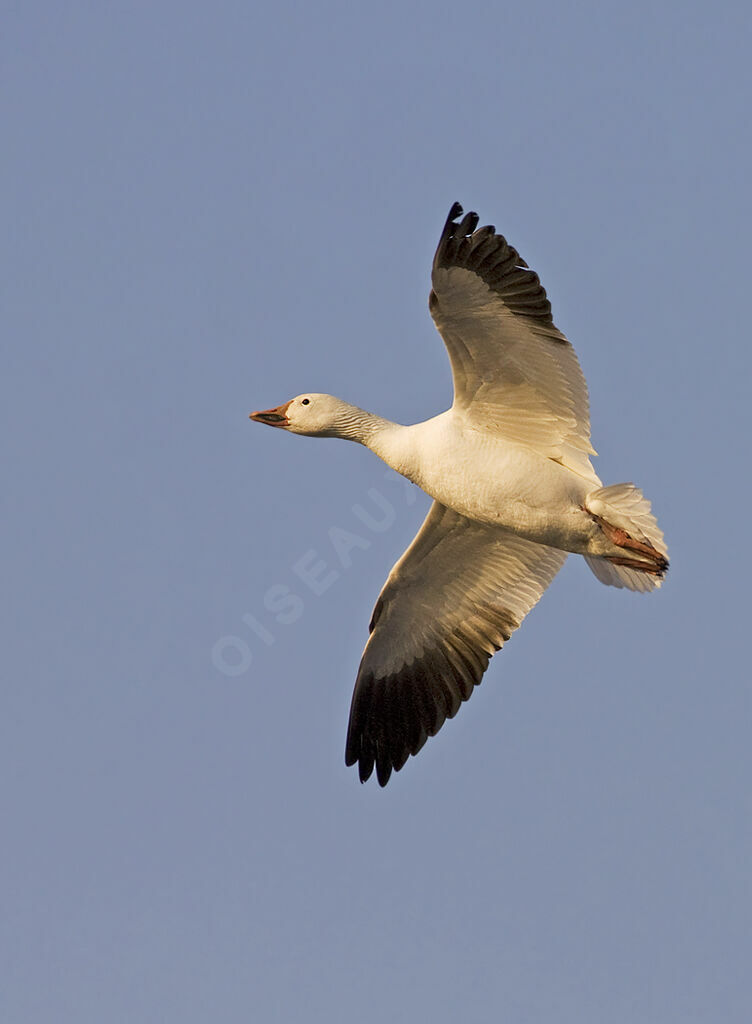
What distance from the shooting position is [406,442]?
988cm

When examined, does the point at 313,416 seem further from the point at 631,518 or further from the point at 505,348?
the point at 631,518

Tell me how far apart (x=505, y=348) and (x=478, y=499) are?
97 centimetres

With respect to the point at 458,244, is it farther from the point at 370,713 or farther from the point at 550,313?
the point at 370,713

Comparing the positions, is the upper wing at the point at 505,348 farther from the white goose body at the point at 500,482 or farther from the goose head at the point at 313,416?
the goose head at the point at 313,416

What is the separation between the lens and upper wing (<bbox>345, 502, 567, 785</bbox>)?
11.1 meters

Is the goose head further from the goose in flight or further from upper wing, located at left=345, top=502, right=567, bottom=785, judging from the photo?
upper wing, located at left=345, top=502, right=567, bottom=785

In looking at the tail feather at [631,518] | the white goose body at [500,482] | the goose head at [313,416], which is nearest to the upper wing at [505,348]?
the white goose body at [500,482]

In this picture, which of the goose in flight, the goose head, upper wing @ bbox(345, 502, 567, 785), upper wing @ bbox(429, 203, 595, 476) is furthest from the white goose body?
upper wing @ bbox(345, 502, 567, 785)

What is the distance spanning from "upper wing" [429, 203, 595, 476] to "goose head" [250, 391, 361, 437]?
38.2 inches

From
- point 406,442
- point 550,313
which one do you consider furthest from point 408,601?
point 550,313

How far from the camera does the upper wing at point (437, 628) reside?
1105 centimetres

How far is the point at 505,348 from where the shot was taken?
9.37 meters

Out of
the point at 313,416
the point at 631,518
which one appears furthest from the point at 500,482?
the point at 313,416

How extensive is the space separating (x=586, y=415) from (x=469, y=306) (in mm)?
1233
